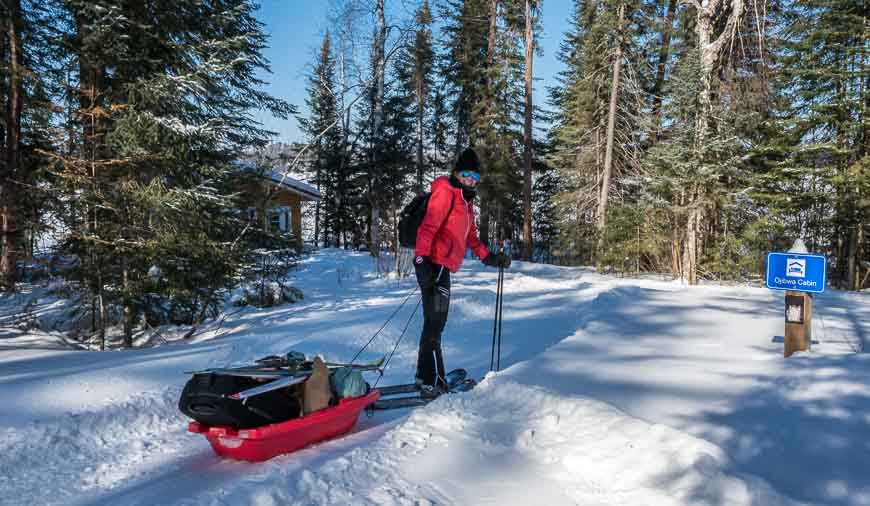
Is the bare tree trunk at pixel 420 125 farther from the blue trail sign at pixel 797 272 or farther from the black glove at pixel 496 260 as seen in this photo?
the blue trail sign at pixel 797 272

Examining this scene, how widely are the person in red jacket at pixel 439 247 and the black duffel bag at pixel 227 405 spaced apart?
1823 millimetres

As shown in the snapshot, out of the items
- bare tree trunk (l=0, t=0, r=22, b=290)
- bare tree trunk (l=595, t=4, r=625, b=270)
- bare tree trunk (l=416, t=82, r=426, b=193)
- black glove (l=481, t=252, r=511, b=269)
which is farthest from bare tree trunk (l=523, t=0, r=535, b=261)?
bare tree trunk (l=0, t=0, r=22, b=290)

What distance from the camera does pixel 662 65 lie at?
75.3 feet

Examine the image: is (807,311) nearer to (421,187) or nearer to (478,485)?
(478,485)

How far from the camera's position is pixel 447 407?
11.8ft

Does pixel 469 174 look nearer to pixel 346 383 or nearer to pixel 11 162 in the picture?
pixel 346 383

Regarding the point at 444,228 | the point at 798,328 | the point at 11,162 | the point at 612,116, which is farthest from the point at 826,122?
the point at 11,162

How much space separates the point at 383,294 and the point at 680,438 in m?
8.66

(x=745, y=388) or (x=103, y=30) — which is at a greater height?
(x=103, y=30)

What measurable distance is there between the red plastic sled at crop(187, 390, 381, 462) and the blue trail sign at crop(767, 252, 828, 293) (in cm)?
446

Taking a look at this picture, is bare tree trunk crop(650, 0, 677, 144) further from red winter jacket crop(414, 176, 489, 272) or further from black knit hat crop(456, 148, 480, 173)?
red winter jacket crop(414, 176, 489, 272)

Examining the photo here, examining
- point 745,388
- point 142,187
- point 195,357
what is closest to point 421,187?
point 142,187

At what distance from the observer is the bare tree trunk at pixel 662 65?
18156 millimetres

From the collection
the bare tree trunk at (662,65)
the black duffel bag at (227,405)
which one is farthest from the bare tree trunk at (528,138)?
the black duffel bag at (227,405)
